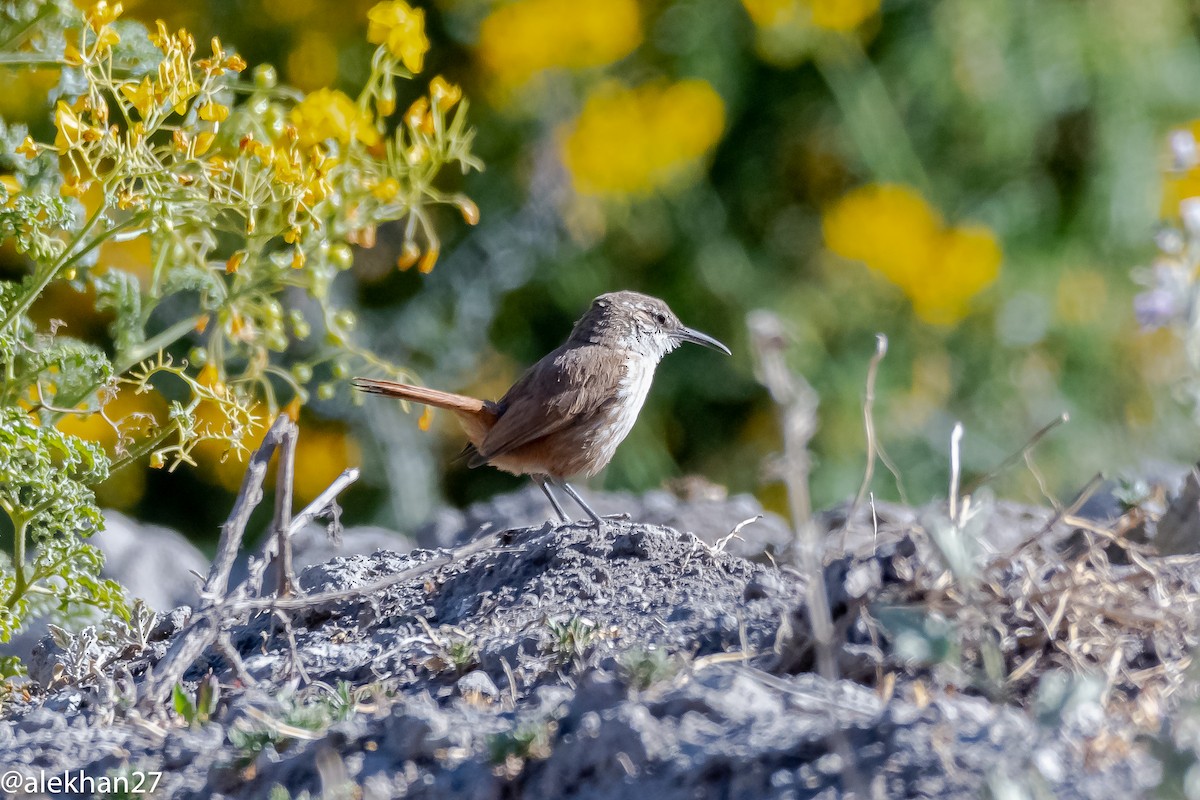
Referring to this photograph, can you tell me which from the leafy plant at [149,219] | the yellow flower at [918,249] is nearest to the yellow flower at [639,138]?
the yellow flower at [918,249]

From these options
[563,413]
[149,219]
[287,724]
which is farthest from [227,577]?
[563,413]

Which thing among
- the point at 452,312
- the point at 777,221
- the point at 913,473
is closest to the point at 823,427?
the point at 913,473

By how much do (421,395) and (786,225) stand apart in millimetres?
3435

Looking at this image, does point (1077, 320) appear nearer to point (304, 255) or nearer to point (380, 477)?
point (380, 477)

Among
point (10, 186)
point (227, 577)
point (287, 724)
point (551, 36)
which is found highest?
point (551, 36)

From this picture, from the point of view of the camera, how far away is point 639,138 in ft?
22.9

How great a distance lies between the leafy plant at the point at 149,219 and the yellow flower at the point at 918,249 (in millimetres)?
3785

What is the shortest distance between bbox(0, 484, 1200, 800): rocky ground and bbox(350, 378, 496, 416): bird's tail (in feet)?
3.42

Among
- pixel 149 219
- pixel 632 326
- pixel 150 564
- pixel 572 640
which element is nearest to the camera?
pixel 572 640

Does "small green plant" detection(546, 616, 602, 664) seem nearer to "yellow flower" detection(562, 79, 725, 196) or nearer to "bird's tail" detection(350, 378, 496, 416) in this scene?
"bird's tail" detection(350, 378, 496, 416)

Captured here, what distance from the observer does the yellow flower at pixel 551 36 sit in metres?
6.92

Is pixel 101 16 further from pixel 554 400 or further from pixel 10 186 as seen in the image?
pixel 554 400

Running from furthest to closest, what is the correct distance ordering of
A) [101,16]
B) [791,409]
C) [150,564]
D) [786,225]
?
[786,225] < [150,564] < [101,16] < [791,409]

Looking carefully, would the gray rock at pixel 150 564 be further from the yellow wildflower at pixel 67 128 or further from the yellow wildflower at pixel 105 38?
the yellow wildflower at pixel 105 38
